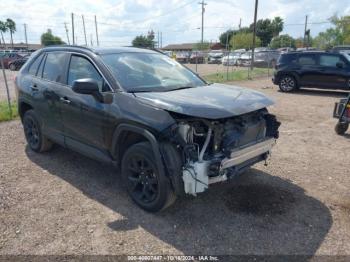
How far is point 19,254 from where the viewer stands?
3092mm

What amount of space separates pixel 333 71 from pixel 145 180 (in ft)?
39.5

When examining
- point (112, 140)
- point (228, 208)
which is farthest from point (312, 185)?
point (112, 140)

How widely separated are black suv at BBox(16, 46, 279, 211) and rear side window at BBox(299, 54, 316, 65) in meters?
10.6

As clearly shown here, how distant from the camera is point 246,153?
148 inches

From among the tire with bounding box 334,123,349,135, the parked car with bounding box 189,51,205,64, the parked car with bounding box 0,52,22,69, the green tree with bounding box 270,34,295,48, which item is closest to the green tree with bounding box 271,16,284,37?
the green tree with bounding box 270,34,295,48

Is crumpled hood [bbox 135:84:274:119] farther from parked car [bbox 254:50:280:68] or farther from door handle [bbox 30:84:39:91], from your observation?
parked car [bbox 254:50:280:68]

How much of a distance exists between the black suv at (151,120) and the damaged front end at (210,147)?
1 cm

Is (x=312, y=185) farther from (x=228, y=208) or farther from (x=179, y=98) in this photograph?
(x=179, y=98)

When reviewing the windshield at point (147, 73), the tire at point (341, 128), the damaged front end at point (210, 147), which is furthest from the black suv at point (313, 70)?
the damaged front end at point (210, 147)

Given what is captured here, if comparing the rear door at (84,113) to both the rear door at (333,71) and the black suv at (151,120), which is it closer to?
the black suv at (151,120)

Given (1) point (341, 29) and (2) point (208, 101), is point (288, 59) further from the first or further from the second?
(1) point (341, 29)

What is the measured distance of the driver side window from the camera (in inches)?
162

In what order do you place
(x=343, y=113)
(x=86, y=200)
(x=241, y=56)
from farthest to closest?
1. (x=241, y=56)
2. (x=343, y=113)
3. (x=86, y=200)

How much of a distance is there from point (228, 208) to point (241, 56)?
34.0m
